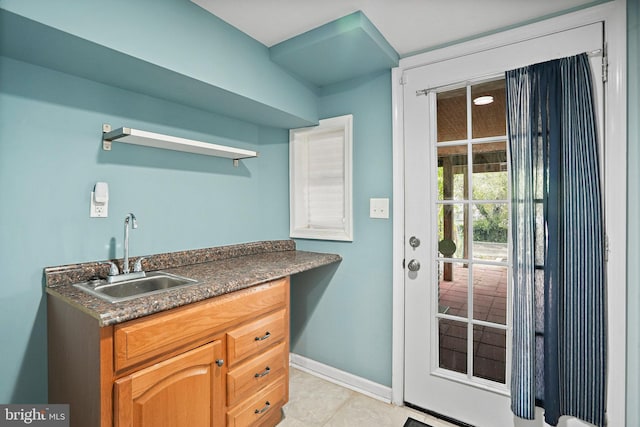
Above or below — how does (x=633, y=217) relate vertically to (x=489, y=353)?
above

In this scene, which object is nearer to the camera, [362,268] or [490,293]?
[490,293]

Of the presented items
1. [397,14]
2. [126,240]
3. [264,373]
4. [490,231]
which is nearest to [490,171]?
[490,231]

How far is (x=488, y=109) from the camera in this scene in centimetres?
176

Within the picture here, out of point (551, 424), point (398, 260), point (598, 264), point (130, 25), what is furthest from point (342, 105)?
point (551, 424)

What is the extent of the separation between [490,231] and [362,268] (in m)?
0.82

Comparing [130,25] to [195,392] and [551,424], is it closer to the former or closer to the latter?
[195,392]

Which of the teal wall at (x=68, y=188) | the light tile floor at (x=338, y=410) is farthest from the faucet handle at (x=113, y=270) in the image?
the light tile floor at (x=338, y=410)

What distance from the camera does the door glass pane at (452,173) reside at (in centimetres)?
183

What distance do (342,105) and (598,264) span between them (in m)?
1.70

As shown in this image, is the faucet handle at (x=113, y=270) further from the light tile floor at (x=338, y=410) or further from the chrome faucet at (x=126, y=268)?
the light tile floor at (x=338, y=410)

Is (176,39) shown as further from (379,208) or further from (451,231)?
(451,231)

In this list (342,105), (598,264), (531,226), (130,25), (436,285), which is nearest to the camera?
(130,25)

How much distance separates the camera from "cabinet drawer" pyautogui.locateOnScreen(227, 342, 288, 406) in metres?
1.47

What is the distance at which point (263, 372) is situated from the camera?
163cm
